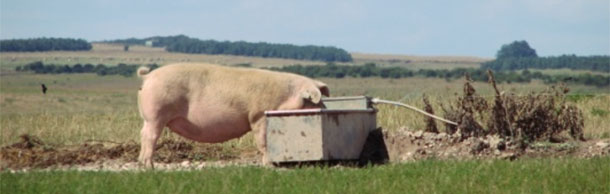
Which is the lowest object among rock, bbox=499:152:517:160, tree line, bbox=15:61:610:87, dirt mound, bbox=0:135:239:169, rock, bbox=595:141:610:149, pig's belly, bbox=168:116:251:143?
tree line, bbox=15:61:610:87

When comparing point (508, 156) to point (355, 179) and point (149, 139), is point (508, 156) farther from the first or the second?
point (149, 139)

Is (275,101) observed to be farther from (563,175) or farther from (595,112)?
(595,112)

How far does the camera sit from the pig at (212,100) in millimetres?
12992

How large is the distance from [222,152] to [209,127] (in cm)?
242

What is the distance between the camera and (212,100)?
13094 millimetres

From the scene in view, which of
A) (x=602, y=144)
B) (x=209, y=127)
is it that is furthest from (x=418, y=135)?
(x=209, y=127)

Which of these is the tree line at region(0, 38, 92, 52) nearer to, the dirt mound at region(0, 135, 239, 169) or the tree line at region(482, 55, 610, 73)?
the tree line at region(482, 55, 610, 73)

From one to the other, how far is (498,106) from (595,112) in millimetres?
6839

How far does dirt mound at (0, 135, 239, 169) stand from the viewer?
573 inches

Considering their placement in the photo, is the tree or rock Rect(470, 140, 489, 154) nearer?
rock Rect(470, 140, 489, 154)

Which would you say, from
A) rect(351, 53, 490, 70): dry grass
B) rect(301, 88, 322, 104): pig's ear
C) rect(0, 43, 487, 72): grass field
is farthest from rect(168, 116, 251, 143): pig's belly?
rect(351, 53, 490, 70): dry grass

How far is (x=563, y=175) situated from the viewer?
1052 cm

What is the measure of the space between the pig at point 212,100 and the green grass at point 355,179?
57.3 inches

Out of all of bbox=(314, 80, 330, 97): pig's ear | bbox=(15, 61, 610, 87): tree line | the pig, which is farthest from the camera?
bbox=(15, 61, 610, 87): tree line
